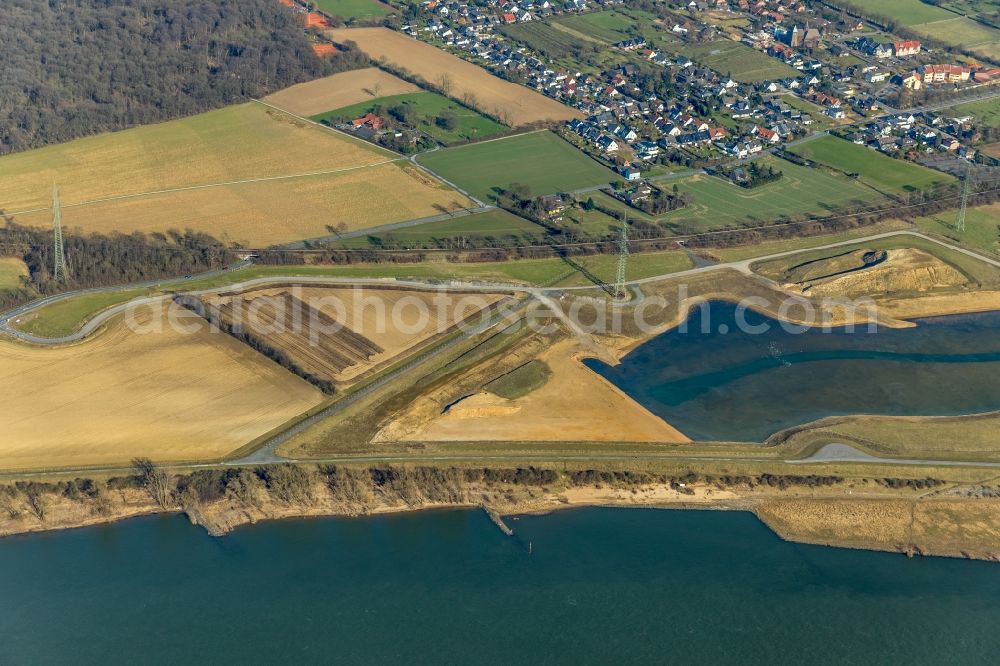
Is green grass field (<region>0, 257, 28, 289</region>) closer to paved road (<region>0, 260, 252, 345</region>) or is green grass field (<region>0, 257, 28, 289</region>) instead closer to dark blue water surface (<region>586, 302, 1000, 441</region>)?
paved road (<region>0, 260, 252, 345</region>)

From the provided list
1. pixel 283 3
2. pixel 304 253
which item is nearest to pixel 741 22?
pixel 283 3

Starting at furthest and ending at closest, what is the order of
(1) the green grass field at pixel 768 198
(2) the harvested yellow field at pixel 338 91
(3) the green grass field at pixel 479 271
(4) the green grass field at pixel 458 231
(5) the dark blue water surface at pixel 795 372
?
(2) the harvested yellow field at pixel 338 91, (1) the green grass field at pixel 768 198, (4) the green grass field at pixel 458 231, (3) the green grass field at pixel 479 271, (5) the dark blue water surface at pixel 795 372

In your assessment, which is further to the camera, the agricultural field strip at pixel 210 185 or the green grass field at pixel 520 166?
the green grass field at pixel 520 166

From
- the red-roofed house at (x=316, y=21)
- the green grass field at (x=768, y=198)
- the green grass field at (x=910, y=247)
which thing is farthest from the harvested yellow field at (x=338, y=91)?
the green grass field at (x=910, y=247)

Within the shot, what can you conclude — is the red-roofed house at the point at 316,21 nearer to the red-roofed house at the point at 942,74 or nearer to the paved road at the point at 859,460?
the red-roofed house at the point at 942,74

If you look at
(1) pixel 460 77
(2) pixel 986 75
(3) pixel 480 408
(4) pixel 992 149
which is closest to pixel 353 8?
(1) pixel 460 77

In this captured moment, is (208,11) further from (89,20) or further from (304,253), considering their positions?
(304,253)

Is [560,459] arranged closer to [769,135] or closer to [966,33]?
[769,135]

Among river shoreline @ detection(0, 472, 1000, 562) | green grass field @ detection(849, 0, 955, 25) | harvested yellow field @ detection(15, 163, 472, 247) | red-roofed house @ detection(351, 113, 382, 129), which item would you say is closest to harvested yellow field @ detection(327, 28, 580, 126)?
red-roofed house @ detection(351, 113, 382, 129)

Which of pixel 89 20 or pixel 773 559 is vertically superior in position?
pixel 89 20
